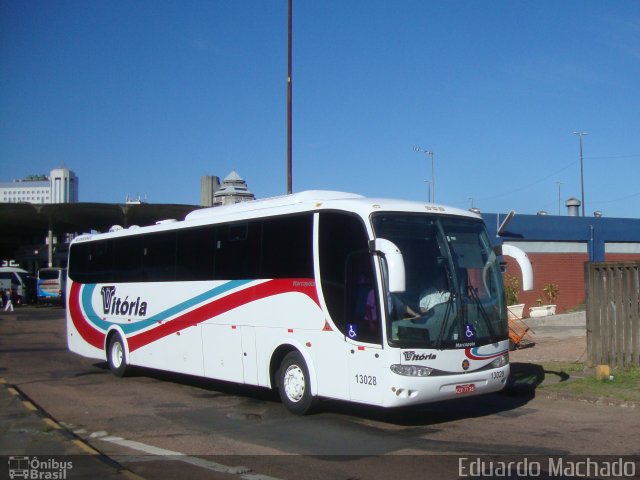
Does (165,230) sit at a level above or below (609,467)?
above

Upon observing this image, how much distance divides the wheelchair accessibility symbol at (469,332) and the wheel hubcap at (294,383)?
8.61 ft

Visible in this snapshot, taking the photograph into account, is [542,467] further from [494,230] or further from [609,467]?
[494,230]

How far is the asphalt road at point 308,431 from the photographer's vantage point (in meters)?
8.00

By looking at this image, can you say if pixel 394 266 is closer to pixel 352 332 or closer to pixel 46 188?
pixel 352 332

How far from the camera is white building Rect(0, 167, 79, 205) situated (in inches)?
5261

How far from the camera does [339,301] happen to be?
1034 cm

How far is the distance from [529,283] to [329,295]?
126 inches

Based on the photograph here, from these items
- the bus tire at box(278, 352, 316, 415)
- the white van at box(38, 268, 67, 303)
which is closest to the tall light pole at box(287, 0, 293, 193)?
the bus tire at box(278, 352, 316, 415)

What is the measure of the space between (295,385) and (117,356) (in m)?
6.79

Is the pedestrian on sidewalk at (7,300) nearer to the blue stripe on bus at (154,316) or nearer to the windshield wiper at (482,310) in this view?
the blue stripe on bus at (154,316)

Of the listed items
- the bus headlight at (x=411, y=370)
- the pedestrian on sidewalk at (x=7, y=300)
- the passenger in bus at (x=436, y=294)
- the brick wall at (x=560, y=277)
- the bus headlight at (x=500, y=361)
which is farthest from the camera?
the pedestrian on sidewalk at (x=7, y=300)

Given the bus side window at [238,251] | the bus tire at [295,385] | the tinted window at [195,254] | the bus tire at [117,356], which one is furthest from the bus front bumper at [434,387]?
the bus tire at [117,356]

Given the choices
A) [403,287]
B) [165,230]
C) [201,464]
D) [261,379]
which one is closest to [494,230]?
[165,230]

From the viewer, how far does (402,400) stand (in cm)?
944
